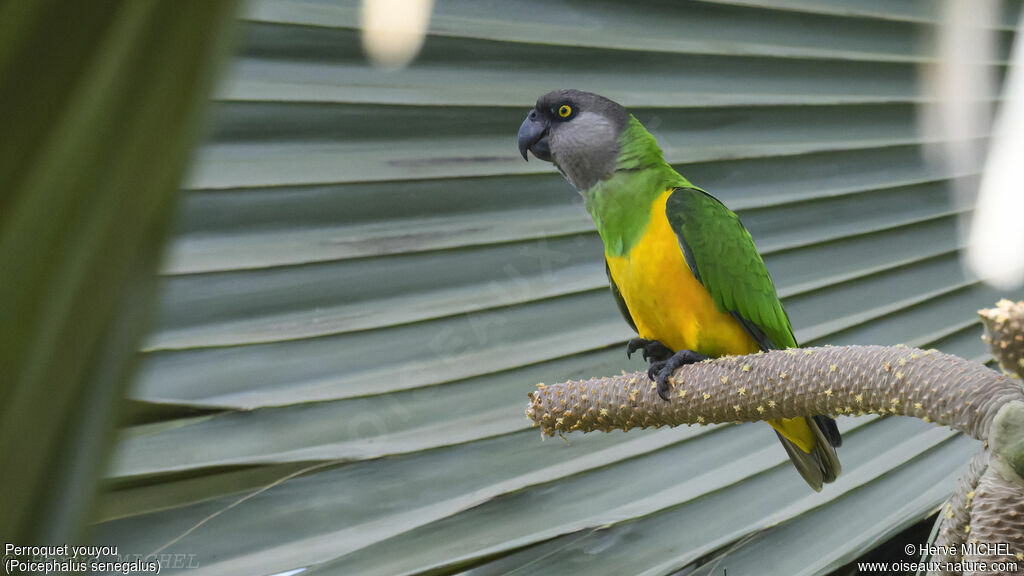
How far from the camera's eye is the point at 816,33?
51.6 inches

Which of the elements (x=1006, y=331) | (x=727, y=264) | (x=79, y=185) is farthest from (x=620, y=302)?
(x=79, y=185)

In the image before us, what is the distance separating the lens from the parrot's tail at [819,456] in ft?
3.47

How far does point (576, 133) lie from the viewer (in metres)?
1.25

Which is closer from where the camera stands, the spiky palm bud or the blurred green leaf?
the blurred green leaf

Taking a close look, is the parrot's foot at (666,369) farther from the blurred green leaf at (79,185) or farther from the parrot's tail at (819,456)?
the blurred green leaf at (79,185)

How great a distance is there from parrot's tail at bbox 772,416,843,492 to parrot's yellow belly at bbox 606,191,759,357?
0.18m

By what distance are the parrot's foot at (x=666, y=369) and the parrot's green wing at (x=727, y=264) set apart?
10 centimetres

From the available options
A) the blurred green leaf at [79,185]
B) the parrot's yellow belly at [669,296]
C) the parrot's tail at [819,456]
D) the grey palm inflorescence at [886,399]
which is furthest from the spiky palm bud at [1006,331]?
the parrot's yellow belly at [669,296]

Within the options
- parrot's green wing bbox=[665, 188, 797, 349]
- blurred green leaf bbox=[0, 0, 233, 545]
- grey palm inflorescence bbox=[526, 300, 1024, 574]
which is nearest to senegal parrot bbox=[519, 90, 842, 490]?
parrot's green wing bbox=[665, 188, 797, 349]

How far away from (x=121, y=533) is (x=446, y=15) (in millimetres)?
806

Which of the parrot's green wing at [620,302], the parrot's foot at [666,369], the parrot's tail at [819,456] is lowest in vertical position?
the parrot's tail at [819,456]

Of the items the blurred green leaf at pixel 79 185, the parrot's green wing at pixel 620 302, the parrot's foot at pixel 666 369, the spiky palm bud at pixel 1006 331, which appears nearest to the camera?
the blurred green leaf at pixel 79 185

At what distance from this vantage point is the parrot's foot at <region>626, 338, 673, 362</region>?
125 cm

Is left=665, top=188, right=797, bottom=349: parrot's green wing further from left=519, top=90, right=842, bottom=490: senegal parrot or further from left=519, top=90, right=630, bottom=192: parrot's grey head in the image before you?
left=519, top=90, right=630, bottom=192: parrot's grey head
